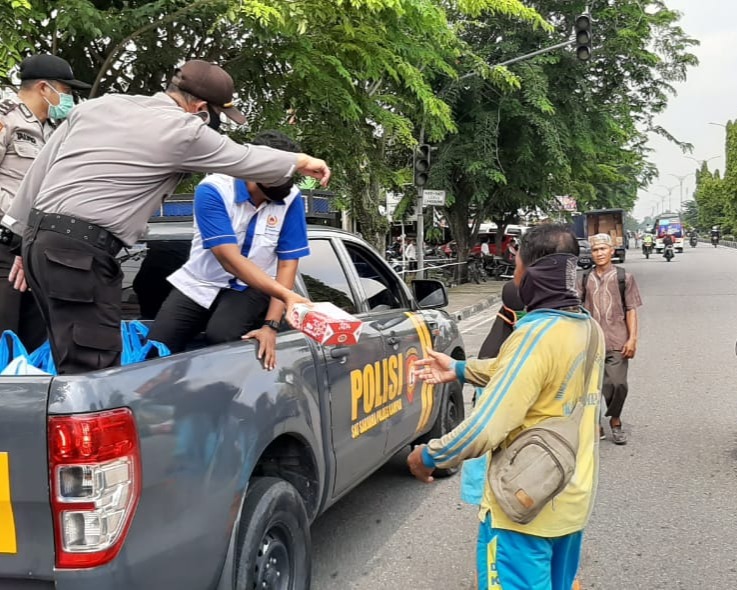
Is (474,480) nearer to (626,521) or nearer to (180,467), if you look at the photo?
(180,467)

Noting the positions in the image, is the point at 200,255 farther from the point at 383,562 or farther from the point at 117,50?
the point at 117,50

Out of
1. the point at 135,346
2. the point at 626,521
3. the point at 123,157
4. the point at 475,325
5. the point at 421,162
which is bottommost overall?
the point at 475,325

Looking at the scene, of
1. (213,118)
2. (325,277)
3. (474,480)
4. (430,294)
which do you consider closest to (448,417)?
(430,294)

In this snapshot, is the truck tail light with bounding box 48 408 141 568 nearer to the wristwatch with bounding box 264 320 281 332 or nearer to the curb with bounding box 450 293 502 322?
the wristwatch with bounding box 264 320 281 332

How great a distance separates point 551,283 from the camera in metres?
2.41

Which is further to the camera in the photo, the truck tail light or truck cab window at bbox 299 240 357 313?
truck cab window at bbox 299 240 357 313

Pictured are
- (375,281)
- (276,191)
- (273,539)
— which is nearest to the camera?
(273,539)

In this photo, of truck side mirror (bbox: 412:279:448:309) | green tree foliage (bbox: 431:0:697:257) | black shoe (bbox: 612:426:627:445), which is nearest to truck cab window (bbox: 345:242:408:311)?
truck side mirror (bbox: 412:279:448:309)

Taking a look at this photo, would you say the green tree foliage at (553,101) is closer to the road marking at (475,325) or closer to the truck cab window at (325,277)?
the road marking at (475,325)

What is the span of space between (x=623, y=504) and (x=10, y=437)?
147 inches

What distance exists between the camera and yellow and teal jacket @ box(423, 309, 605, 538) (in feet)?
7.47

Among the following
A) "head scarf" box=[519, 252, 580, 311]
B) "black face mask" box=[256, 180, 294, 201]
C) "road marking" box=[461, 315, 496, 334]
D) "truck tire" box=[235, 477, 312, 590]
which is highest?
"black face mask" box=[256, 180, 294, 201]

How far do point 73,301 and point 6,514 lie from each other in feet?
2.39

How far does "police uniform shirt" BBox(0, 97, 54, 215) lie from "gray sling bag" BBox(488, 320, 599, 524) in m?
2.46
